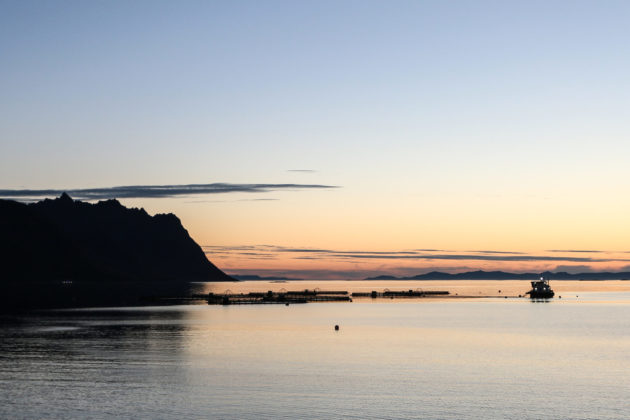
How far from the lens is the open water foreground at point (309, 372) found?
46.3 m

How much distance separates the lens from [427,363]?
2687 inches

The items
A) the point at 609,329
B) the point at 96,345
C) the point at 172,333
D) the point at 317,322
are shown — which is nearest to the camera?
the point at 96,345

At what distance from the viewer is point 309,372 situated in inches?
2420

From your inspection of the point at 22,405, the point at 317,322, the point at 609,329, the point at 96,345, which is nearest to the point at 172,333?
the point at 96,345

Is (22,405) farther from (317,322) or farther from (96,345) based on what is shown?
(317,322)

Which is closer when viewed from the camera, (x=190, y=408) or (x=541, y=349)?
(x=190, y=408)

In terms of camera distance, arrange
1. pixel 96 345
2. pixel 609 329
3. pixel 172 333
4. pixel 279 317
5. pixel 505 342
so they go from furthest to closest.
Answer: pixel 279 317 < pixel 609 329 < pixel 172 333 < pixel 505 342 < pixel 96 345

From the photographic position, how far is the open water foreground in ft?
152

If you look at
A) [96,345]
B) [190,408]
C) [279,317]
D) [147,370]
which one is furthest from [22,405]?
[279,317]

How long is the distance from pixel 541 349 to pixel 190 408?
50.1 m

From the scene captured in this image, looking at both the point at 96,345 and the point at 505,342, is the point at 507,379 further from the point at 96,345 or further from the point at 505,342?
the point at 96,345

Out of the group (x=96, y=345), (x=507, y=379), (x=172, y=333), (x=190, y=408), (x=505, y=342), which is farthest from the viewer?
(x=172, y=333)

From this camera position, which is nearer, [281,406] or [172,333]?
[281,406]

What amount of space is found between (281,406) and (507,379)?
21.6m
